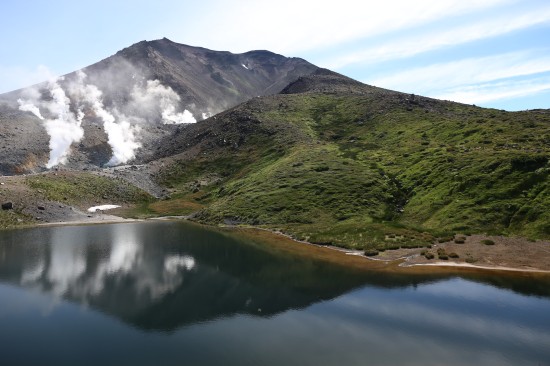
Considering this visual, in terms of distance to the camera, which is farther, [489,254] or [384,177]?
[384,177]

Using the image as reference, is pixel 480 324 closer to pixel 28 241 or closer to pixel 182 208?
pixel 28 241

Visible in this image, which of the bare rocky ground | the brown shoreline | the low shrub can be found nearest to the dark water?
the brown shoreline

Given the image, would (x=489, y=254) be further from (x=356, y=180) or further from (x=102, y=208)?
(x=102, y=208)

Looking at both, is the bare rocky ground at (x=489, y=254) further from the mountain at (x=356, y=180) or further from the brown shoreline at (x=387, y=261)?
the mountain at (x=356, y=180)

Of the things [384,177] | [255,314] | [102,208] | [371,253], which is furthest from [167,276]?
[102,208]

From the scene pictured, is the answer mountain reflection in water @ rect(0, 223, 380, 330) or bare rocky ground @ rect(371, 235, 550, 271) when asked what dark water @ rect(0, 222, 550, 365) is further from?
bare rocky ground @ rect(371, 235, 550, 271)

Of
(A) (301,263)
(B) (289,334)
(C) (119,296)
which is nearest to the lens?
(B) (289,334)

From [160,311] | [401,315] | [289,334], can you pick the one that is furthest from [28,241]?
[401,315]
